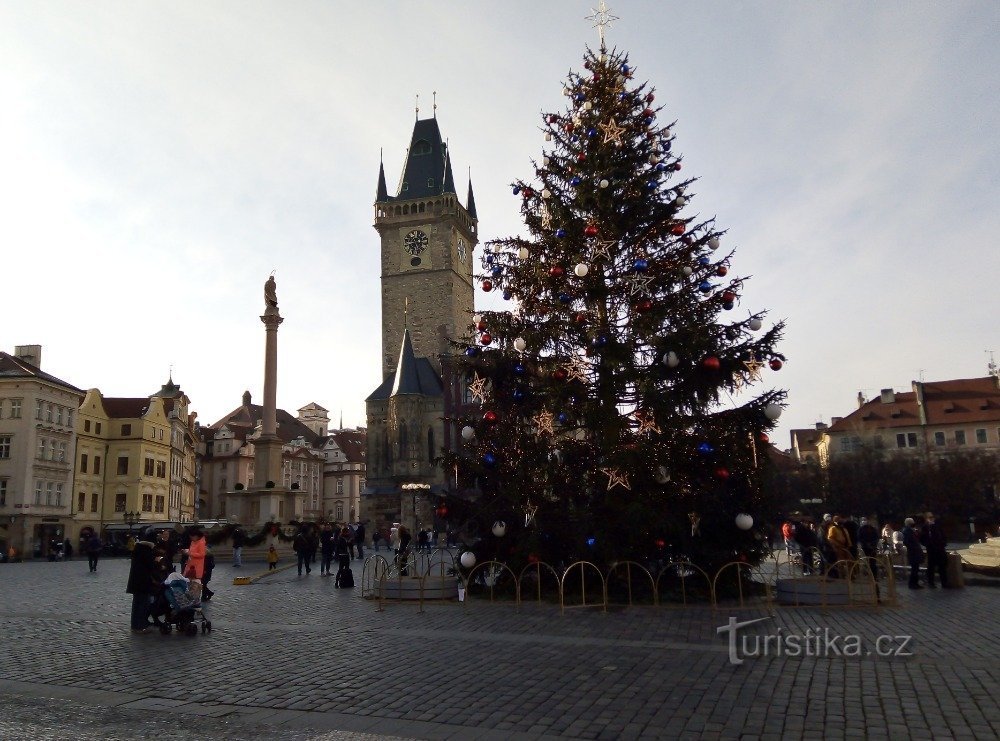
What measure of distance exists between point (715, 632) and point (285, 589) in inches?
527

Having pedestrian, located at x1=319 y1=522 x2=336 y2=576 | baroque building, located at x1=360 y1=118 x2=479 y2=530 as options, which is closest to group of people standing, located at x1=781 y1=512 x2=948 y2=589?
pedestrian, located at x1=319 y1=522 x2=336 y2=576

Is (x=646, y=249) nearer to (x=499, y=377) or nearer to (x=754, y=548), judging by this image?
(x=499, y=377)

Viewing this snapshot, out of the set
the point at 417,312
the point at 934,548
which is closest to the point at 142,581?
the point at 934,548

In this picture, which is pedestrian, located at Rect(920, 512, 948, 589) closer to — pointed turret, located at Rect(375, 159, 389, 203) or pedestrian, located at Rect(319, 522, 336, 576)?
pedestrian, located at Rect(319, 522, 336, 576)

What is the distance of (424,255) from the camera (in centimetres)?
8431

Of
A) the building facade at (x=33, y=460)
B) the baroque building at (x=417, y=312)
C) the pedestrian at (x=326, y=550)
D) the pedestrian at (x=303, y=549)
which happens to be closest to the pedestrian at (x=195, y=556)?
the pedestrian at (x=303, y=549)

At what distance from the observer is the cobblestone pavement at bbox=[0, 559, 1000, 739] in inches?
277

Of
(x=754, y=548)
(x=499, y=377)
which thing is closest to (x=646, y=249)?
(x=499, y=377)

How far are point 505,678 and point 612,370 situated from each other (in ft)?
29.2

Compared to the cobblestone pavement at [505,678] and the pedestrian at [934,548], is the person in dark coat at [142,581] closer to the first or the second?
the cobblestone pavement at [505,678]

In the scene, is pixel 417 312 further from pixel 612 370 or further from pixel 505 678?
pixel 505 678

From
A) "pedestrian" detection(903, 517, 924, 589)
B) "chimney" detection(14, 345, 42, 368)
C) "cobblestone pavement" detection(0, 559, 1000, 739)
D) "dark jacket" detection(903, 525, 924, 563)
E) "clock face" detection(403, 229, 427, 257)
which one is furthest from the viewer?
"clock face" detection(403, 229, 427, 257)

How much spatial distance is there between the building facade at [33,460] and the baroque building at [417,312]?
24596 millimetres

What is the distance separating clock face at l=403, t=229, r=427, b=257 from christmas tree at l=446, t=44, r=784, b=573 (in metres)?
66.4
